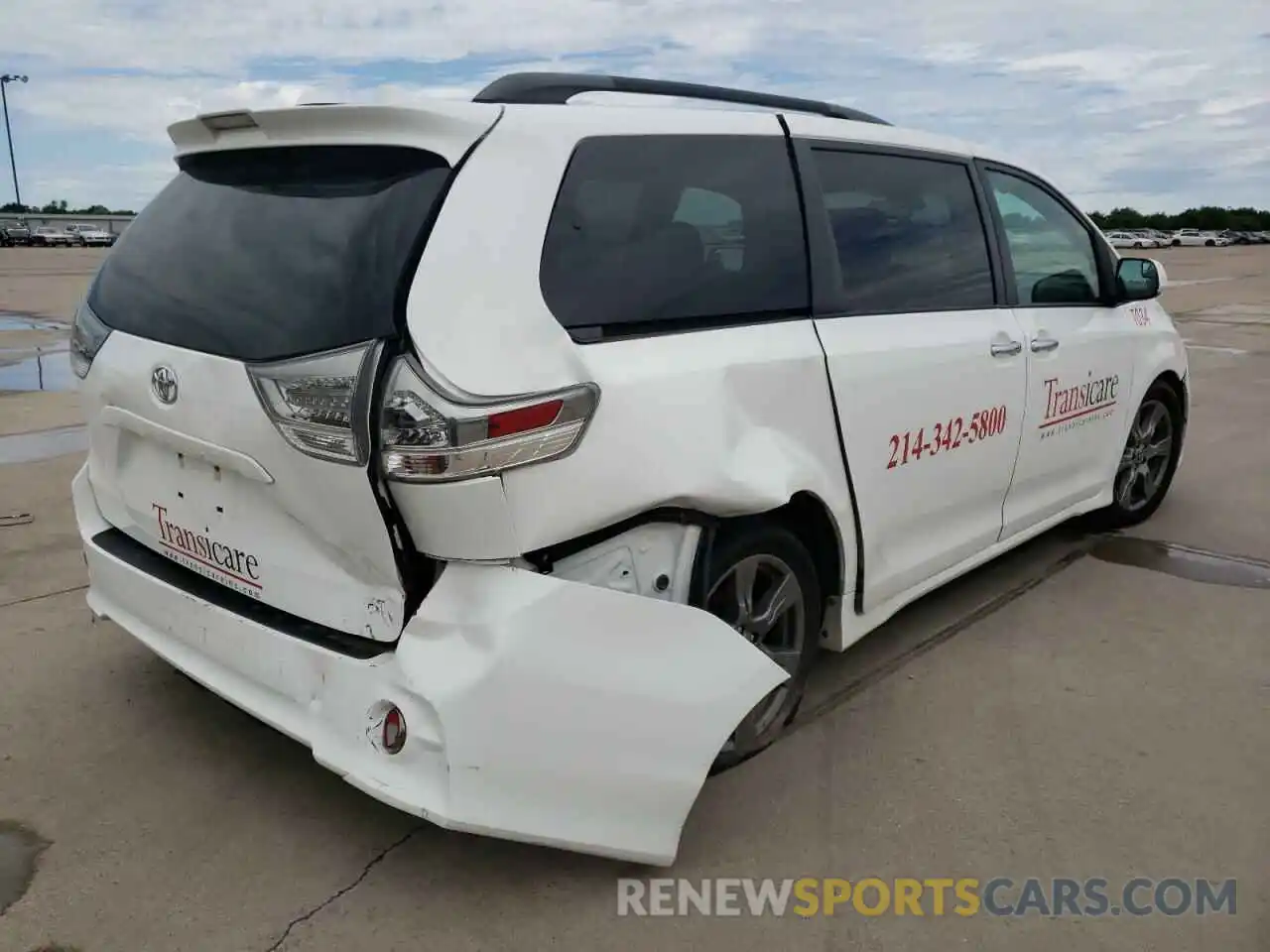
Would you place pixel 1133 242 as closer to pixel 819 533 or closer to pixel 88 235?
pixel 88 235

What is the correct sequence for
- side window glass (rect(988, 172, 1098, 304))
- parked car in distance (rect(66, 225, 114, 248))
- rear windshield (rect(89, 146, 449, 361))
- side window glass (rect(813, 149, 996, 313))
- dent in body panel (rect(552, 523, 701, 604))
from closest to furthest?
rear windshield (rect(89, 146, 449, 361)), dent in body panel (rect(552, 523, 701, 604)), side window glass (rect(813, 149, 996, 313)), side window glass (rect(988, 172, 1098, 304)), parked car in distance (rect(66, 225, 114, 248))

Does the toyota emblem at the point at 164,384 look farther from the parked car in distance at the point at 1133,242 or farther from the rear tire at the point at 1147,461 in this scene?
the parked car in distance at the point at 1133,242

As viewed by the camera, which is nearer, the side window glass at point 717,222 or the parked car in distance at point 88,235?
the side window glass at point 717,222

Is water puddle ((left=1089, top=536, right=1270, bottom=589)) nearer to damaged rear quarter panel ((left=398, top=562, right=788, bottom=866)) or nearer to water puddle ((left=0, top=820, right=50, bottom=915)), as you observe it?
damaged rear quarter panel ((left=398, top=562, right=788, bottom=866))

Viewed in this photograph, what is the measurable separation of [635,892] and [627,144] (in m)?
1.83

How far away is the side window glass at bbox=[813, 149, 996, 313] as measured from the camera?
3303mm

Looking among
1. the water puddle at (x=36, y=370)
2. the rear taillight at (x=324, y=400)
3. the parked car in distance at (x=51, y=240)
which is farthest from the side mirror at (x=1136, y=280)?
the parked car in distance at (x=51, y=240)

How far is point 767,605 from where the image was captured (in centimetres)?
308

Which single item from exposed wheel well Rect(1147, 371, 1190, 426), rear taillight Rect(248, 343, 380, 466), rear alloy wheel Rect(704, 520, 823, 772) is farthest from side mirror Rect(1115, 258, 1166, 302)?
rear taillight Rect(248, 343, 380, 466)

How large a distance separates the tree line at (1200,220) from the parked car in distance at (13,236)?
274 ft

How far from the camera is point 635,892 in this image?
2.61 meters

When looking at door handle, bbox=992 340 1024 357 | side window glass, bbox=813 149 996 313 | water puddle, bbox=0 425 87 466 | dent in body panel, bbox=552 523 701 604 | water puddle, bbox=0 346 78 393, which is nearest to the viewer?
dent in body panel, bbox=552 523 701 604

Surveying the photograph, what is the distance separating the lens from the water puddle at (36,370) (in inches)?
360

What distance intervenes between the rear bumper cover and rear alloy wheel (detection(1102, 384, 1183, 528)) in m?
3.28
